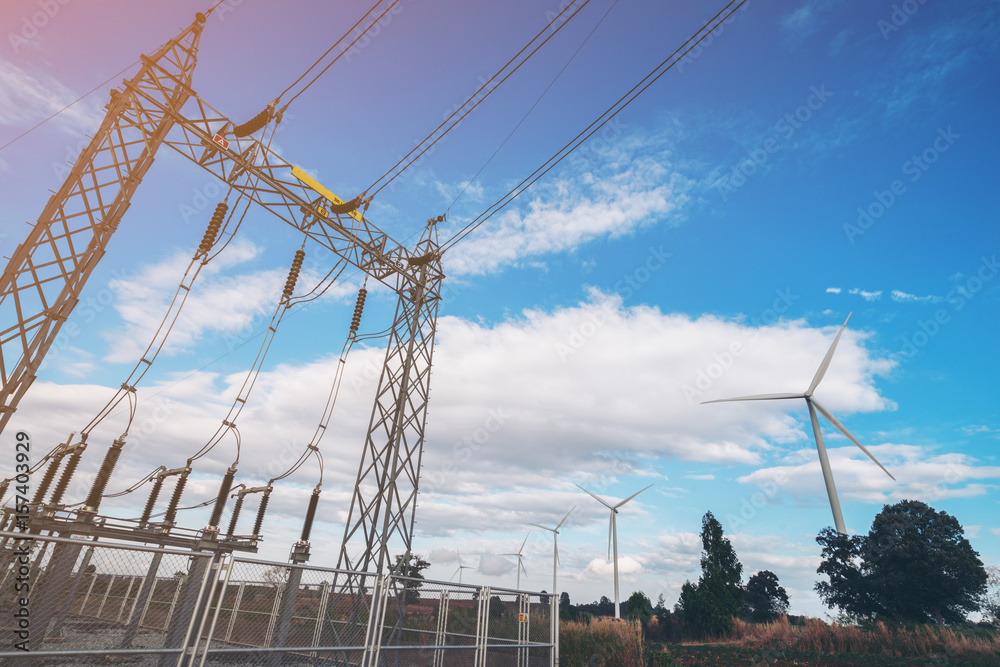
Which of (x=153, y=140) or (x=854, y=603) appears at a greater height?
(x=153, y=140)

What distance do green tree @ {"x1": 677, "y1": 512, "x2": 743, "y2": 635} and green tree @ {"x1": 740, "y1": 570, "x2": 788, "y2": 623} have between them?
8708mm

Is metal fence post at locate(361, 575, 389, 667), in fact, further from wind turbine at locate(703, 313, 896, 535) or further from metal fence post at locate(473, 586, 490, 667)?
wind turbine at locate(703, 313, 896, 535)

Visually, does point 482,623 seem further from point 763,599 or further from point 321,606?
point 763,599

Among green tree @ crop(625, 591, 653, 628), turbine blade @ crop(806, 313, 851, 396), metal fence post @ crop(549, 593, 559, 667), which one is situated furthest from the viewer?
green tree @ crop(625, 591, 653, 628)

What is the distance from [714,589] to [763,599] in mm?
17341

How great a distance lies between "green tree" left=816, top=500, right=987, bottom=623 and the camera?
41.4 meters

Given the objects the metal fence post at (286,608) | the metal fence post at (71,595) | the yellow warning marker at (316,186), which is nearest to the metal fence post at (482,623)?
the metal fence post at (286,608)

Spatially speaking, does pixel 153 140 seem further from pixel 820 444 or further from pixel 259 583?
pixel 820 444

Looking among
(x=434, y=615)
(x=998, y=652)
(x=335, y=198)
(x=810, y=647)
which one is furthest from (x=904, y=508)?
(x=335, y=198)

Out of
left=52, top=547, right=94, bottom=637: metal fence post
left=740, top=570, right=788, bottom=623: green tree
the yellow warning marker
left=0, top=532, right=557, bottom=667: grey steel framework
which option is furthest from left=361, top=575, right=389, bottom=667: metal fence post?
left=740, top=570, right=788, bottom=623: green tree

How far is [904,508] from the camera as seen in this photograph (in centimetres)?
4769

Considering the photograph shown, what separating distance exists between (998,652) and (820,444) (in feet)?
56.3

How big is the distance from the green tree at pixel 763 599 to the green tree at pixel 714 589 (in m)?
8.71

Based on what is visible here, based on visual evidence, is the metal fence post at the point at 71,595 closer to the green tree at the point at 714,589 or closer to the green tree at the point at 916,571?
the green tree at the point at 714,589
